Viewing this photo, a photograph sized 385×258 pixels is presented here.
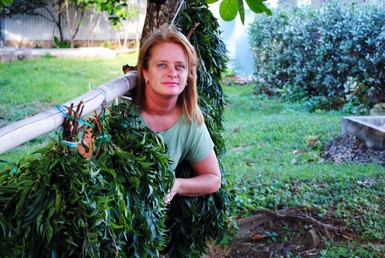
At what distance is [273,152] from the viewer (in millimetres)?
7289

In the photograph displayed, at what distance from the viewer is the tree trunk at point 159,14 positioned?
3762mm

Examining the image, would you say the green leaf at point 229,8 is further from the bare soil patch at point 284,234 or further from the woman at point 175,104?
the bare soil patch at point 284,234

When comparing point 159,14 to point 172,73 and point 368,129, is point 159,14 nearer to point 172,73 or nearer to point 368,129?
point 172,73

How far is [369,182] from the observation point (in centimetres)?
562

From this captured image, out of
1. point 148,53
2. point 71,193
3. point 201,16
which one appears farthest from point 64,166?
point 201,16

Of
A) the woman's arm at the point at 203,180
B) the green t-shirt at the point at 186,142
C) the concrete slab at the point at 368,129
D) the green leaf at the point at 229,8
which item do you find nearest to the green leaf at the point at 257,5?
the green leaf at the point at 229,8

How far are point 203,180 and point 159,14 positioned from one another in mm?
1276

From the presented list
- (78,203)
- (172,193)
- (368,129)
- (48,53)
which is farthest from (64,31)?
(78,203)

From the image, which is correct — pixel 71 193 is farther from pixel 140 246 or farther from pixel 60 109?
pixel 140 246

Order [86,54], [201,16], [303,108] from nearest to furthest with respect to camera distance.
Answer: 1. [201,16]
2. [303,108]
3. [86,54]

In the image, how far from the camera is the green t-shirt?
292cm

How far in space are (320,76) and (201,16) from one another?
7.06 m

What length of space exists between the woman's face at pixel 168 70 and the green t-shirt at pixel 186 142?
0.58ft

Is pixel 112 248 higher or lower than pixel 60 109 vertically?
lower
